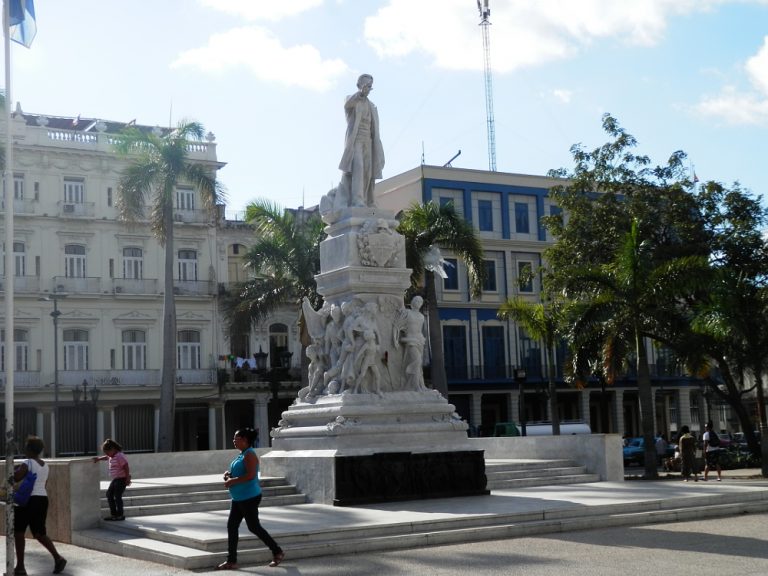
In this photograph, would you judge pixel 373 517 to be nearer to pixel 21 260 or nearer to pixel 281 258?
pixel 281 258

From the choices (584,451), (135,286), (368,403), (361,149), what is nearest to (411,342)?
(368,403)

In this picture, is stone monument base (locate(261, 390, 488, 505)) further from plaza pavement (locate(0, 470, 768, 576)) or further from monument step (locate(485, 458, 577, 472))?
monument step (locate(485, 458, 577, 472))

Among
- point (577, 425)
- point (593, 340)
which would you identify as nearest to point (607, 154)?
point (593, 340)

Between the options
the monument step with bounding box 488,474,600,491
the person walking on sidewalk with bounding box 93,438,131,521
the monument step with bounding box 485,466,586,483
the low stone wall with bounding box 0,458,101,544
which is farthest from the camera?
the monument step with bounding box 485,466,586,483

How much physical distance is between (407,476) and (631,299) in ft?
37.5

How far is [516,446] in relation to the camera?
2269 cm

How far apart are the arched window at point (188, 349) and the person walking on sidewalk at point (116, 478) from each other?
109 ft

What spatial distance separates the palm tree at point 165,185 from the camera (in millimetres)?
33000

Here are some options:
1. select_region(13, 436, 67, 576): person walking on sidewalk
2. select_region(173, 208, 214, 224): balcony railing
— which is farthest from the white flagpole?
select_region(173, 208, 214, 224): balcony railing

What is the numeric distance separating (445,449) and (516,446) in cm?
634

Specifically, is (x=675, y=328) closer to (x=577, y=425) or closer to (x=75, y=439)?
(x=577, y=425)

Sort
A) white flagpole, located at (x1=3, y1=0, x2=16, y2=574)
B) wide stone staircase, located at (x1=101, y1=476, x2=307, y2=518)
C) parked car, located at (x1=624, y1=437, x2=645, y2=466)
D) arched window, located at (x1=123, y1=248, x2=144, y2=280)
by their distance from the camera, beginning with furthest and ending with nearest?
arched window, located at (x1=123, y1=248, x2=144, y2=280)
parked car, located at (x1=624, y1=437, x2=645, y2=466)
wide stone staircase, located at (x1=101, y1=476, x2=307, y2=518)
white flagpole, located at (x1=3, y1=0, x2=16, y2=574)

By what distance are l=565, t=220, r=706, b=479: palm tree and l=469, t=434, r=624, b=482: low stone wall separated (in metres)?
5.13

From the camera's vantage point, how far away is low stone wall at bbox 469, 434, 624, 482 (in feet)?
66.0
